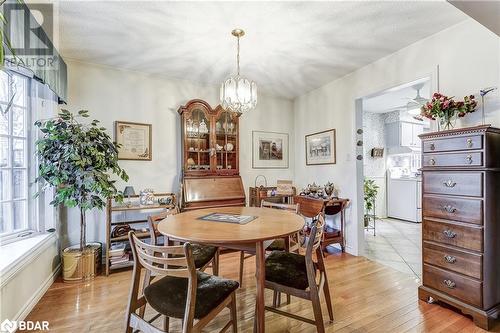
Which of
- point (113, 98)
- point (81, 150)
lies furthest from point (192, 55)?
point (81, 150)

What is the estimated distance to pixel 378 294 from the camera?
2.42 metres

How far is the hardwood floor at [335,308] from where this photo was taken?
1930 mm

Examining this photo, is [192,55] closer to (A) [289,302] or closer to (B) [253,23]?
A: (B) [253,23]

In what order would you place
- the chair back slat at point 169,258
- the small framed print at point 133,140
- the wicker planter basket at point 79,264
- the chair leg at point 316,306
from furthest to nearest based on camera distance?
the small framed print at point 133,140, the wicker planter basket at point 79,264, the chair leg at point 316,306, the chair back slat at point 169,258

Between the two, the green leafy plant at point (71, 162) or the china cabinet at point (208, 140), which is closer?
the green leafy plant at point (71, 162)

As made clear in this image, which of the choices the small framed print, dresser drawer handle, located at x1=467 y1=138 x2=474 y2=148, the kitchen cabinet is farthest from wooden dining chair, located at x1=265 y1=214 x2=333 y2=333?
the kitchen cabinet

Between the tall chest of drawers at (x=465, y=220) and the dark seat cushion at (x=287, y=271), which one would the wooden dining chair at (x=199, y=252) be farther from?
the tall chest of drawers at (x=465, y=220)

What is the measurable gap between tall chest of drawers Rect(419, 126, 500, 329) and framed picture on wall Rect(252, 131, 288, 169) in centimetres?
263

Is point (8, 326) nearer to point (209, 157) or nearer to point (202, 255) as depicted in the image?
point (202, 255)

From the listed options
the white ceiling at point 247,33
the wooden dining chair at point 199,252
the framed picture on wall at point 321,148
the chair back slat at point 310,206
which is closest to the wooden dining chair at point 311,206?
the chair back slat at point 310,206

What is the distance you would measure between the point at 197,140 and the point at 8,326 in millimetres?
2686

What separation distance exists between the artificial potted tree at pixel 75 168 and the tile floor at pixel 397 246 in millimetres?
3426

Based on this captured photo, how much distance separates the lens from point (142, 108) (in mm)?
3590

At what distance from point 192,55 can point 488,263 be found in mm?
3436
